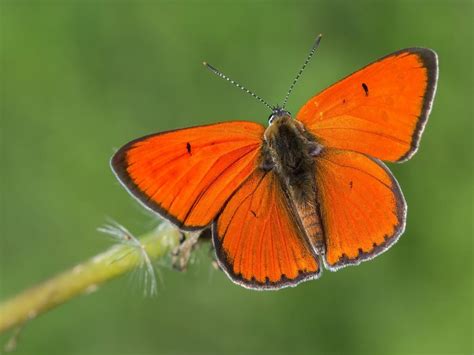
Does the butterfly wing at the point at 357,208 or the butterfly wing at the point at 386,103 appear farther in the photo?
the butterfly wing at the point at 357,208

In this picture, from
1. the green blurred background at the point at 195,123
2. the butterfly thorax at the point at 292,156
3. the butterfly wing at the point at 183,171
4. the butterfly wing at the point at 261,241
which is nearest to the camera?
the butterfly wing at the point at 183,171

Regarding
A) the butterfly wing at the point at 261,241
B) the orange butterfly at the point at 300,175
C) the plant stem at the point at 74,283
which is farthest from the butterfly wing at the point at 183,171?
the plant stem at the point at 74,283

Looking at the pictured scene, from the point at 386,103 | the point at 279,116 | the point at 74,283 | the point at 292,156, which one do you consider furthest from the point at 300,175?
the point at 74,283

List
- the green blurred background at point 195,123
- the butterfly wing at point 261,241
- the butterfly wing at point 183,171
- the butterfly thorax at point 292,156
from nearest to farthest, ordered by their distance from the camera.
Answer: the butterfly wing at point 183,171 → the butterfly wing at point 261,241 → the butterfly thorax at point 292,156 → the green blurred background at point 195,123

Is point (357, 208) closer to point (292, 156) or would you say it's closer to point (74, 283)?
point (292, 156)

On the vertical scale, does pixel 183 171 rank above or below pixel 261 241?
above

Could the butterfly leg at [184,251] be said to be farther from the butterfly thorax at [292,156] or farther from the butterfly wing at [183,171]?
the butterfly thorax at [292,156]

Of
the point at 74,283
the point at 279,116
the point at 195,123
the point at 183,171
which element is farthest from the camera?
the point at 195,123

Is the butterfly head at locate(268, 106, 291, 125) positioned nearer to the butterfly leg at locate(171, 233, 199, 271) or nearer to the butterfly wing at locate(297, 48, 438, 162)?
the butterfly wing at locate(297, 48, 438, 162)
